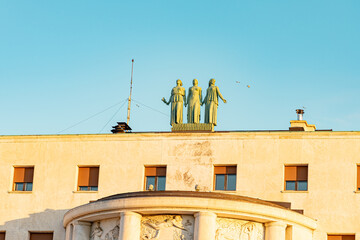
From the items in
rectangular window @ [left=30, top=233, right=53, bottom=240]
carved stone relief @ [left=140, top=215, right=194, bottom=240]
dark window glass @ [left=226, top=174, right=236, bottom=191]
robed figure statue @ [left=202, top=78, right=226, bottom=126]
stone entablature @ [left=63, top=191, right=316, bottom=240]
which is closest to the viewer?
stone entablature @ [left=63, top=191, right=316, bottom=240]

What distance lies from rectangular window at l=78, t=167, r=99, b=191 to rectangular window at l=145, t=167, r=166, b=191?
2.63 meters

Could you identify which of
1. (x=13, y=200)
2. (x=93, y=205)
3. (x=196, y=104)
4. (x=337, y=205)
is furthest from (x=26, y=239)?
(x=337, y=205)

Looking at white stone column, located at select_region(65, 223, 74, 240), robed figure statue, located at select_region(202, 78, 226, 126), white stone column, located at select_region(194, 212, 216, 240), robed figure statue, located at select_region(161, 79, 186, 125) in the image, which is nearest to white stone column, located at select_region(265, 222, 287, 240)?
white stone column, located at select_region(194, 212, 216, 240)

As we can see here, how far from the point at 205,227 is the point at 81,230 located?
642 cm

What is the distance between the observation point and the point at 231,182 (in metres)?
47.9

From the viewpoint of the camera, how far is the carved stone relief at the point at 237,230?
137 ft

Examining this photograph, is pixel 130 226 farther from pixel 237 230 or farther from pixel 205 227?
pixel 237 230

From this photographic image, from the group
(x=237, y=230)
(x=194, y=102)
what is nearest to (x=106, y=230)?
(x=237, y=230)

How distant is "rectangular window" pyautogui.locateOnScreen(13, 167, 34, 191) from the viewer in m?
50.6

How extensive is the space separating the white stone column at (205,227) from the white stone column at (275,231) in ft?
8.50

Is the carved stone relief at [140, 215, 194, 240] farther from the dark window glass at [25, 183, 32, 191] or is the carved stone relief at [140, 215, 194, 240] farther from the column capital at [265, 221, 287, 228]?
the dark window glass at [25, 183, 32, 191]

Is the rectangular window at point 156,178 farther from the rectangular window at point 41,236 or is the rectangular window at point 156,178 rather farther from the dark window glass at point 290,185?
the dark window glass at point 290,185

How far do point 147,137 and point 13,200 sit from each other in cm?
767

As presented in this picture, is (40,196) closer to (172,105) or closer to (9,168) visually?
(9,168)
